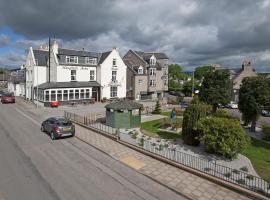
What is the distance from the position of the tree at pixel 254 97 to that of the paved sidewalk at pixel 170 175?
1327 cm

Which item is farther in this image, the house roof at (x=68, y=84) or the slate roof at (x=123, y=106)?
the house roof at (x=68, y=84)

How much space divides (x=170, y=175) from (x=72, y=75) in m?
32.5

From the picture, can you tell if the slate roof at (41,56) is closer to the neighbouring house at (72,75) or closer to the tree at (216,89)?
the neighbouring house at (72,75)

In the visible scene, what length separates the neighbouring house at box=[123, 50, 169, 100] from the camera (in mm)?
48375

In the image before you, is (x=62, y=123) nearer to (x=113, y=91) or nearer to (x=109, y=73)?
(x=109, y=73)

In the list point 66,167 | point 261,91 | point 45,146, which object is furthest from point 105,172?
point 261,91

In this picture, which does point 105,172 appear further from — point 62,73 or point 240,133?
point 62,73

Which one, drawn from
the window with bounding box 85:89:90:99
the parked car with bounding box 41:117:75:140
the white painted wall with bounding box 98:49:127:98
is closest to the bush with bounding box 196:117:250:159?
the parked car with bounding box 41:117:75:140

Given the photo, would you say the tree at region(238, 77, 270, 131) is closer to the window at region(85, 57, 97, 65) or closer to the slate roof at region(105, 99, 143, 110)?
the slate roof at region(105, 99, 143, 110)

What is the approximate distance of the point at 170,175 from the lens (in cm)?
1161

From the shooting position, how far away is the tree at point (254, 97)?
69.4 feet

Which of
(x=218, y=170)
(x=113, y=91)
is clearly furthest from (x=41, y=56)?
(x=218, y=170)

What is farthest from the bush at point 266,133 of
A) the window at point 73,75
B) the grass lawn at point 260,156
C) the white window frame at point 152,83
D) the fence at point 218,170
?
the white window frame at point 152,83

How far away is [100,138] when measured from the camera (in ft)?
60.5
